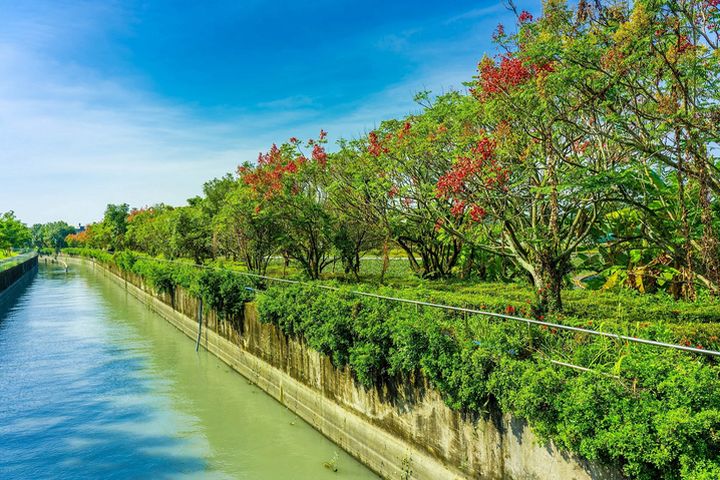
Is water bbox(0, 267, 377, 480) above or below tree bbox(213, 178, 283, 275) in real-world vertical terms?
below

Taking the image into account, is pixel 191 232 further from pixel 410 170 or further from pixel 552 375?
pixel 552 375

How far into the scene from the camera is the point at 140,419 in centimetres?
1266

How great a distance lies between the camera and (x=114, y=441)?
1125 centimetres

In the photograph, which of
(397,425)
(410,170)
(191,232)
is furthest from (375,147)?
(191,232)

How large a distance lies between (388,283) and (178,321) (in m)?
13.0

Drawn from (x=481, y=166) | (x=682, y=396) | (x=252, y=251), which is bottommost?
(x=682, y=396)

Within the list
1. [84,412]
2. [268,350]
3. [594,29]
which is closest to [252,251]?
[268,350]

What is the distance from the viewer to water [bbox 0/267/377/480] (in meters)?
10.0

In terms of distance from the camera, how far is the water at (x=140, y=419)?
10.0m

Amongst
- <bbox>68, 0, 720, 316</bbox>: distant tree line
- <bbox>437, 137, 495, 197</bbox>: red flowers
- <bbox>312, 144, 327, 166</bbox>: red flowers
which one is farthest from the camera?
<bbox>312, 144, 327, 166</bbox>: red flowers

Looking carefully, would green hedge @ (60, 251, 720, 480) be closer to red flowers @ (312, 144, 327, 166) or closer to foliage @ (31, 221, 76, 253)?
red flowers @ (312, 144, 327, 166)

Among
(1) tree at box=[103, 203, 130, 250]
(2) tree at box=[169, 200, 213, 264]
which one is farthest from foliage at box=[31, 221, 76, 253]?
(2) tree at box=[169, 200, 213, 264]

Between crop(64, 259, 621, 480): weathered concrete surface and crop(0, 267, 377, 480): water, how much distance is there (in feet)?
1.54

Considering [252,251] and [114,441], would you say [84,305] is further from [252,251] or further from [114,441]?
[114,441]
